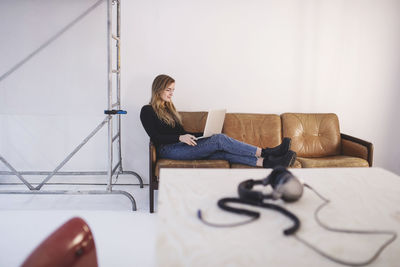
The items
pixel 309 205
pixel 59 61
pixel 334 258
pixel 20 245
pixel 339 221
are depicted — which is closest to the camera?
pixel 334 258

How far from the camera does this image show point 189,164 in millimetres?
2459

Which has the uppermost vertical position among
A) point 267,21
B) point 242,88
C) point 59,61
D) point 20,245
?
point 267,21

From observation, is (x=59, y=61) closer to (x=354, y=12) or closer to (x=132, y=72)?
(x=132, y=72)

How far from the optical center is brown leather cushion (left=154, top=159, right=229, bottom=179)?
2.46 m

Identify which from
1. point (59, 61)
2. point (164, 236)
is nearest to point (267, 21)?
point (59, 61)

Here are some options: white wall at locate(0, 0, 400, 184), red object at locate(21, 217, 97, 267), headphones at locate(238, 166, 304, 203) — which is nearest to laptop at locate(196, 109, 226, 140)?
white wall at locate(0, 0, 400, 184)

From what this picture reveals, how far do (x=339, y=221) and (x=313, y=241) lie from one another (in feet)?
0.56

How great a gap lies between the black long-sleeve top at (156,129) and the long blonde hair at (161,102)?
0.12 feet

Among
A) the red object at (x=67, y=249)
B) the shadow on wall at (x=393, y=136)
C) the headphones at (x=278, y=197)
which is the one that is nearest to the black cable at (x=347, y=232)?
the headphones at (x=278, y=197)

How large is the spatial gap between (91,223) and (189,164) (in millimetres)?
826

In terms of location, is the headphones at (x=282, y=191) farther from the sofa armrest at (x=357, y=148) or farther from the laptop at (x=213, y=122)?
the sofa armrest at (x=357, y=148)

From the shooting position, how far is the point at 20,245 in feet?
6.20

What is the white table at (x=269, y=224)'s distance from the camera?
2.29 ft

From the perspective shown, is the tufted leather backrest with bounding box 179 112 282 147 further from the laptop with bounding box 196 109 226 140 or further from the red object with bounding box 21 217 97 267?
the red object with bounding box 21 217 97 267
